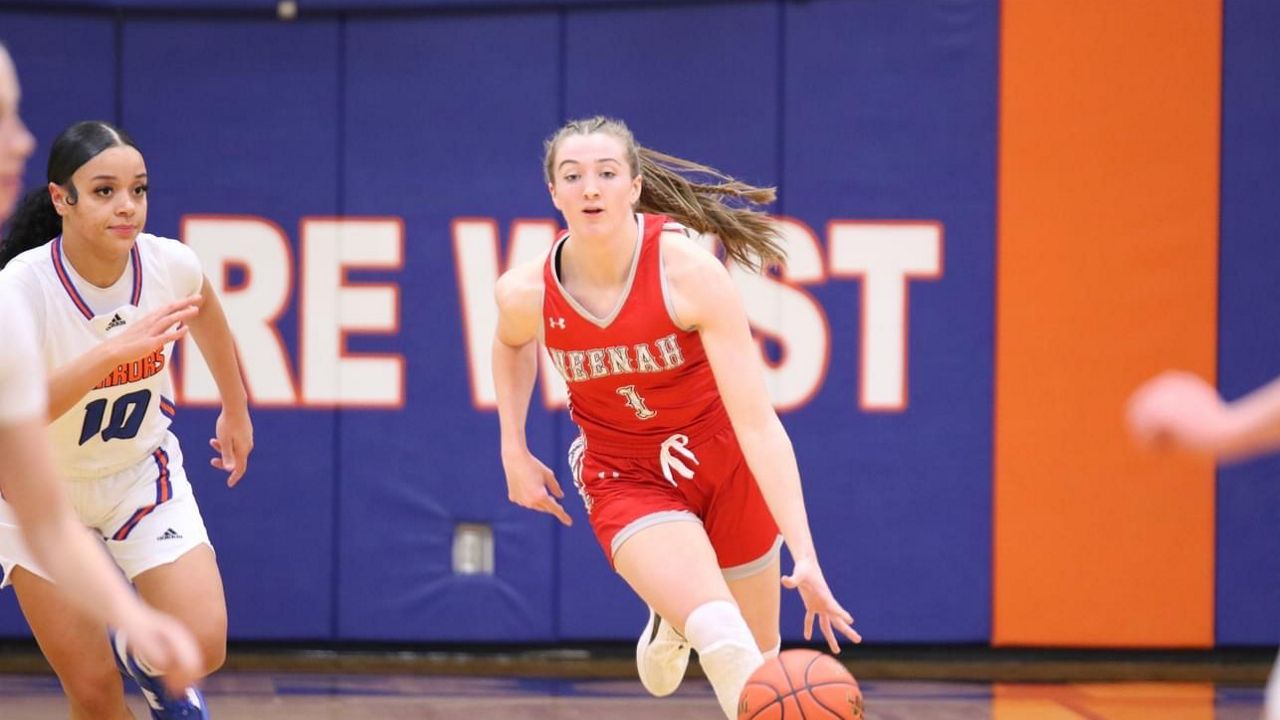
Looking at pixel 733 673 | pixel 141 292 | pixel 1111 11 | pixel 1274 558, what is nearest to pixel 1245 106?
pixel 1111 11

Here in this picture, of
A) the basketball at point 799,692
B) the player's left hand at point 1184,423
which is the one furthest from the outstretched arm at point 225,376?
the player's left hand at point 1184,423

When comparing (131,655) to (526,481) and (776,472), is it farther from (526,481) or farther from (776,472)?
(776,472)

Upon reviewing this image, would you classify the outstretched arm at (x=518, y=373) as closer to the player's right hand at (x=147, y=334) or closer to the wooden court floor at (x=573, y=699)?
the player's right hand at (x=147, y=334)

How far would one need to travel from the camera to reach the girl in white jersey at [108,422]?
4.07 metres

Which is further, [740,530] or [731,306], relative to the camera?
[740,530]

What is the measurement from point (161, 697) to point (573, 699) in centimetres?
268

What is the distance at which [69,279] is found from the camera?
4277 millimetres

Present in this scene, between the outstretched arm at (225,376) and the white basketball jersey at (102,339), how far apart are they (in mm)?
134

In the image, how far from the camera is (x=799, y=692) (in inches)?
149

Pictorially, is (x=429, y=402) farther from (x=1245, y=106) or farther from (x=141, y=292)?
(x=1245, y=106)

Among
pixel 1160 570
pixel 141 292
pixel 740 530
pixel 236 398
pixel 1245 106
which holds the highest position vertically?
pixel 1245 106

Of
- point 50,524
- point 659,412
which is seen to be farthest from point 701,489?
point 50,524

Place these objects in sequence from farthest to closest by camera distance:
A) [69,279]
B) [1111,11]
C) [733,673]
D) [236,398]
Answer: [1111,11] < [236,398] < [69,279] < [733,673]

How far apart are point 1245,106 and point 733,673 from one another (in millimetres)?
4449
